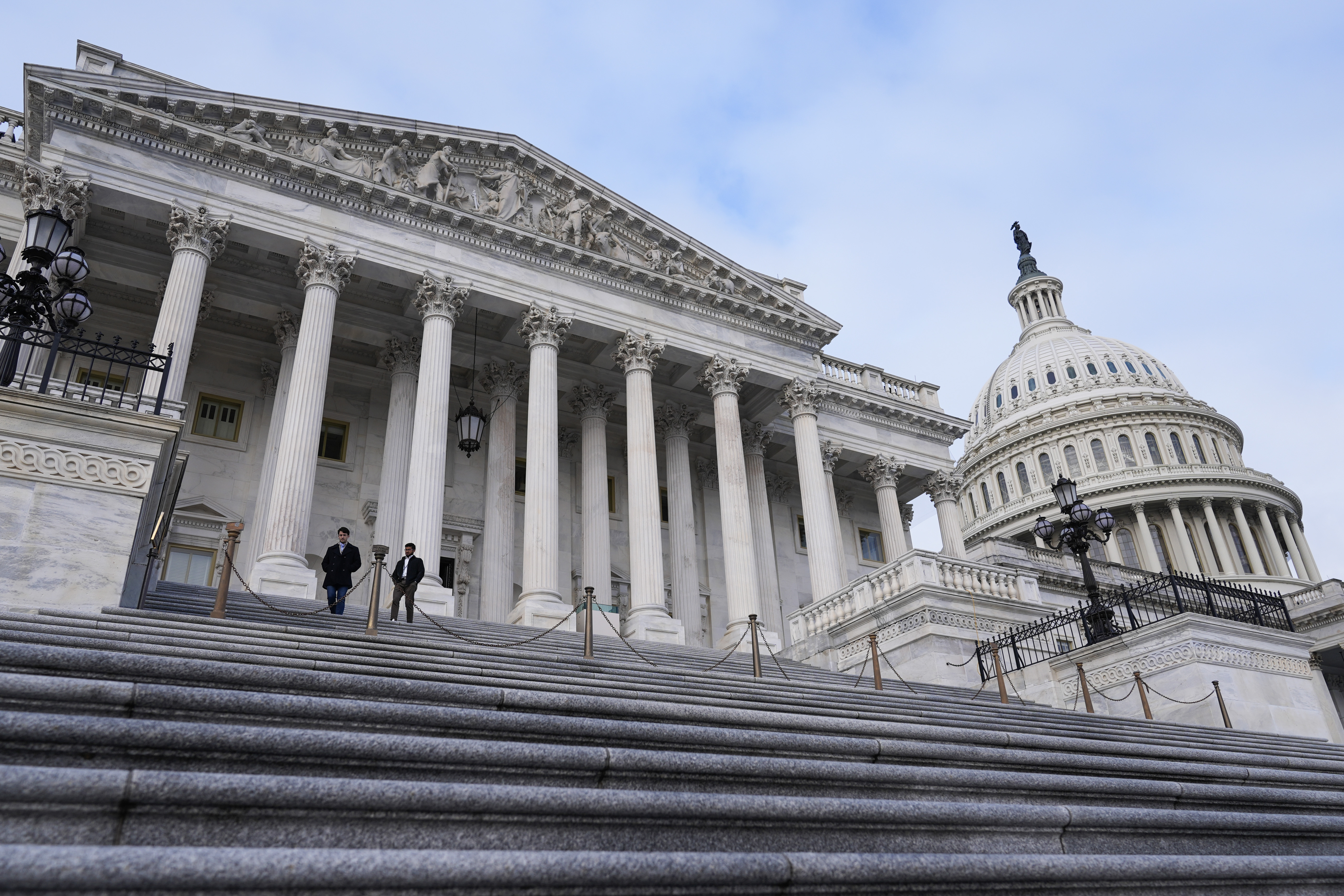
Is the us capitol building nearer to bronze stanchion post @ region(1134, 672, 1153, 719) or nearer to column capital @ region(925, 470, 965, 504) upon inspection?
column capital @ region(925, 470, 965, 504)

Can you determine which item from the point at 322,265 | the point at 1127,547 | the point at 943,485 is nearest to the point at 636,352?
the point at 322,265

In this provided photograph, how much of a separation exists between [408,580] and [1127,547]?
77.9 metres

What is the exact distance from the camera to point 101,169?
2095 centimetres

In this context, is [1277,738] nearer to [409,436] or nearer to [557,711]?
[557,711]

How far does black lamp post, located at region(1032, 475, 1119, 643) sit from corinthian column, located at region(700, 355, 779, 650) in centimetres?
798

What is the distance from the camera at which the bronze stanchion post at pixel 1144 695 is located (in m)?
16.0

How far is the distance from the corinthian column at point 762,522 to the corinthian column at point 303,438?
43.8 feet

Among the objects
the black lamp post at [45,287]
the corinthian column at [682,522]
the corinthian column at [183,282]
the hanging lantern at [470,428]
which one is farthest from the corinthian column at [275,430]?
the corinthian column at [682,522]

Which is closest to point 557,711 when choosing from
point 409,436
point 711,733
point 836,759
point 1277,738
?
point 711,733

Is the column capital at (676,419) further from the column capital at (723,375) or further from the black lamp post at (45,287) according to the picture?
the black lamp post at (45,287)

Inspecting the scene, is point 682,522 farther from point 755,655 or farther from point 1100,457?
point 1100,457

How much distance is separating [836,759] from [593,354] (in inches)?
942

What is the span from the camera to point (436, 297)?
24141mm

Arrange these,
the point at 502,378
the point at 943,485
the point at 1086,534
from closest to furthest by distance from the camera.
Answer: the point at 1086,534, the point at 502,378, the point at 943,485
